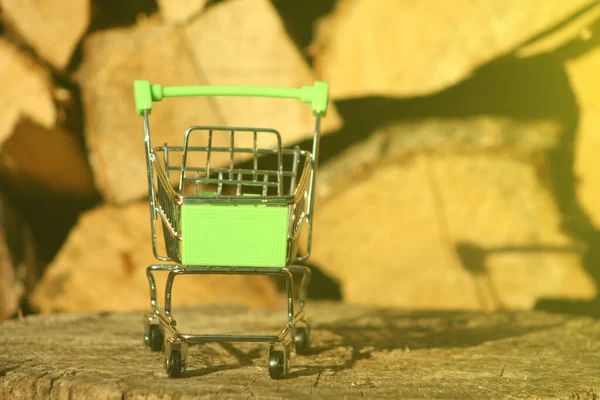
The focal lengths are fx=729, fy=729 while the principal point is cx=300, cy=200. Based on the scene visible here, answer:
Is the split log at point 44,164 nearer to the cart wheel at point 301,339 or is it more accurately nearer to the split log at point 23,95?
the split log at point 23,95

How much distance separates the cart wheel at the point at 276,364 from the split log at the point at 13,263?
1.47m

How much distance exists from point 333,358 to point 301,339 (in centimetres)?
11

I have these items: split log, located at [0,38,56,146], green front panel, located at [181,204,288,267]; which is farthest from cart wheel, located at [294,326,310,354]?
split log, located at [0,38,56,146]

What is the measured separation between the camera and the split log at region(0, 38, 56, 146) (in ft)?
7.91

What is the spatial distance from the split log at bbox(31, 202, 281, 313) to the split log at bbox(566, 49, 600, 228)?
1.43 meters

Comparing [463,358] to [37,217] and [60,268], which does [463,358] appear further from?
[37,217]

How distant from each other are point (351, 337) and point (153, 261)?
914mm

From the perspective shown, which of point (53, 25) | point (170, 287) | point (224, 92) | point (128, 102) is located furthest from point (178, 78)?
point (170, 287)

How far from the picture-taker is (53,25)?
246cm

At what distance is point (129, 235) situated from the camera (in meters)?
2.55

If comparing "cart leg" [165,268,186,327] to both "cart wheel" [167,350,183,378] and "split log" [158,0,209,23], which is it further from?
"split log" [158,0,209,23]

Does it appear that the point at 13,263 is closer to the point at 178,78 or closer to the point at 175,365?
the point at 178,78

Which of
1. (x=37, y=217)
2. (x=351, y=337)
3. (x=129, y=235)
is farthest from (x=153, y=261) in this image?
(x=351, y=337)

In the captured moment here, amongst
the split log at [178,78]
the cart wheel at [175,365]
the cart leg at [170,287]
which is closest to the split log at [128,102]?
the split log at [178,78]
